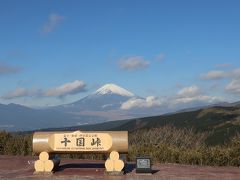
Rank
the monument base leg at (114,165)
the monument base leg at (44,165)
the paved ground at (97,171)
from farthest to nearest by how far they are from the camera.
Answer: the monument base leg at (44,165) < the monument base leg at (114,165) < the paved ground at (97,171)

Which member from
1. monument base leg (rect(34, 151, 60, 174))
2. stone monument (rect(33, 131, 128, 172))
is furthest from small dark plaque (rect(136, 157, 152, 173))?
monument base leg (rect(34, 151, 60, 174))

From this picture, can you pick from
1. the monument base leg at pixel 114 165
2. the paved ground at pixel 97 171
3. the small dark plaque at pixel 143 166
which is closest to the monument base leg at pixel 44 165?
the paved ground at pixel 97 171

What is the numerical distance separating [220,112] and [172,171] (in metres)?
81.1

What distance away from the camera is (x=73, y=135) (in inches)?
601

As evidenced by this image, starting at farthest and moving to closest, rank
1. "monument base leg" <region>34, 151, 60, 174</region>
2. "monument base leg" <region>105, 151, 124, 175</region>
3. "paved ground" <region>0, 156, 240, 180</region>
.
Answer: "monument base leg" <region>34, 151, 60, 174</region>, "monument base leg" <region>105, 151, 124, 175</region>, "paved ground" <region>0, 156, 240, 180</region>

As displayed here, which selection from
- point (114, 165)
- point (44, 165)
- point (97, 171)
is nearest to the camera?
point (114, 165)

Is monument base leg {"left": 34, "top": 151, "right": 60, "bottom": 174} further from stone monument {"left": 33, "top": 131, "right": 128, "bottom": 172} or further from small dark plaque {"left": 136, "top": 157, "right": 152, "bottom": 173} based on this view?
small dark plaque {"left": 136, "top": 157, "right": 152, "bottom": 173}

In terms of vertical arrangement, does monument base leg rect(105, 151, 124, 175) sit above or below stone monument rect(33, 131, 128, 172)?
below

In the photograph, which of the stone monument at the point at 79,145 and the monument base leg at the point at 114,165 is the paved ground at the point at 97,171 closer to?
the monument base leg at the point at 114,165

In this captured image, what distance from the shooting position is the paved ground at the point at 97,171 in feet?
47.4

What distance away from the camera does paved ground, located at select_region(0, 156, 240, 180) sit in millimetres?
14453

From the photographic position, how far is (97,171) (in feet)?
50.8

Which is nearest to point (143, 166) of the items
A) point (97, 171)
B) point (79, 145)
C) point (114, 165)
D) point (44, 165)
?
point (114, 165)

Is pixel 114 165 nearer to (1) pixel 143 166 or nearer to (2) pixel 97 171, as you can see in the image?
(2) pixel 97 171
